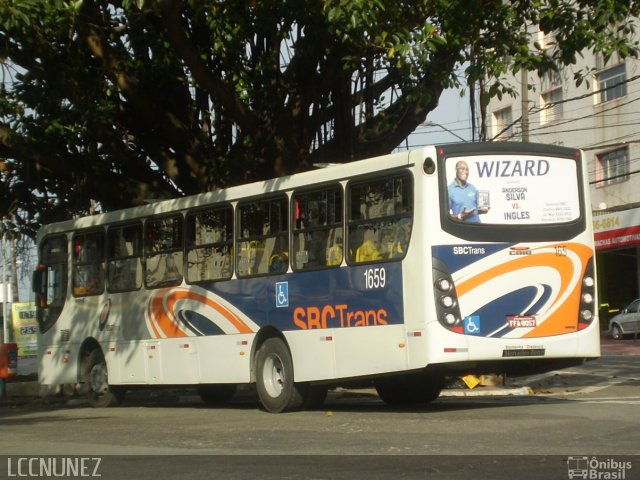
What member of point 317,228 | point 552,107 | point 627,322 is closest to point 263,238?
point 317,228

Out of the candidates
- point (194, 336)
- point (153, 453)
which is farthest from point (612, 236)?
point (153, 453)

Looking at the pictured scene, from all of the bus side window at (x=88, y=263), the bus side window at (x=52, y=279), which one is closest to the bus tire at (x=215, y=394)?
the bus side window at (x=88, y=263)

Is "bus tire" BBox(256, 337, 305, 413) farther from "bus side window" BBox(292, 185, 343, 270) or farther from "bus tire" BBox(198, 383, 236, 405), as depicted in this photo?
"bus tire" BBox(198, 383, 236, 405)

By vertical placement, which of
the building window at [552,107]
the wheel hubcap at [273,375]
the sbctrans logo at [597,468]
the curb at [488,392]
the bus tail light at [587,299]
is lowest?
the curb at [488,392]

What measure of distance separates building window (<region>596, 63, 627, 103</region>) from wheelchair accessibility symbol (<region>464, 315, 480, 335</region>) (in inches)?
1197

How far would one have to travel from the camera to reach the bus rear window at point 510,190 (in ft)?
41.8

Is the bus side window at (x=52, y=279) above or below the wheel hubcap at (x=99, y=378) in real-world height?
above

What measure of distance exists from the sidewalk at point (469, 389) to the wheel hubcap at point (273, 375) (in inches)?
141

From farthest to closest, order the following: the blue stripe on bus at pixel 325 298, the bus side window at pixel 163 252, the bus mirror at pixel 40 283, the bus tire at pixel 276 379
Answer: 1. the bus mirror at pixel 40 283
2. the bus side window at pixel 163 252
3. the bus tire at pixel 276 379
4. the blue stripe on bus at pixel 325 298

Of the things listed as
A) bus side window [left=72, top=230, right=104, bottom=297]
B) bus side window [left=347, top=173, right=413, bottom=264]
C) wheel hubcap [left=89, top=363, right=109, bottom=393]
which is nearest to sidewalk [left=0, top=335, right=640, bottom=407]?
wheel hubcap [left=89, top=363, right=109, bottom=393]

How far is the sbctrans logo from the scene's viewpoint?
752cm

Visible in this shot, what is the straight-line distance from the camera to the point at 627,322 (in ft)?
126

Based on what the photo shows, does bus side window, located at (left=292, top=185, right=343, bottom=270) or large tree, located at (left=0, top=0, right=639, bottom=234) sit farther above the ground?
large tree, located at (left=0, top=0, right=639, bottom=234)

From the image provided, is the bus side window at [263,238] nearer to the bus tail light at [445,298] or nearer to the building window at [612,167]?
the bus tail light at [445,298]
